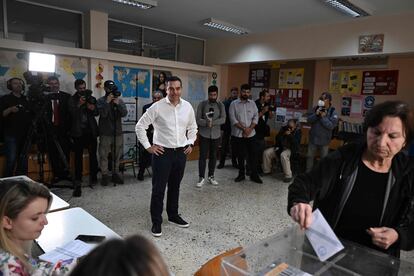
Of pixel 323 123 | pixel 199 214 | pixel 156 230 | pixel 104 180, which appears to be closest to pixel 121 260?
pixel 156 230

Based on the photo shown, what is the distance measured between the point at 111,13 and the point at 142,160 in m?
2.40

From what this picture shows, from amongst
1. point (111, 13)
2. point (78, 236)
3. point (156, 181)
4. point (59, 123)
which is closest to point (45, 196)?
point (78, 236)

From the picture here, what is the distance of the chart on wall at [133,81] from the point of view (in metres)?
5.16

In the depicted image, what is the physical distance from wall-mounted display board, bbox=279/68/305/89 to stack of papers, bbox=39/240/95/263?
5.27m

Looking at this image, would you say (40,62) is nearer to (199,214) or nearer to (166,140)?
(166,140)

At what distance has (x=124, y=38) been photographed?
17.6ft

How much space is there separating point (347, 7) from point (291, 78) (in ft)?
6.96

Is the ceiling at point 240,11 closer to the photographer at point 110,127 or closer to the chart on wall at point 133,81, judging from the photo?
the chart on wall at point 133,81

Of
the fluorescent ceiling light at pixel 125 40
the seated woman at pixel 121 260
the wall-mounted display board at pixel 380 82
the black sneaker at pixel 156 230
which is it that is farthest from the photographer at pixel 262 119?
the seated woman at pixel 121 260

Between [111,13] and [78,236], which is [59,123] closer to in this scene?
[111,13]

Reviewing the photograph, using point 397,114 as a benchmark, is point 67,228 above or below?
below

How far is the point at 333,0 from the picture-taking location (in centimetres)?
369

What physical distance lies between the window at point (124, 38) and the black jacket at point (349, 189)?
471 cm

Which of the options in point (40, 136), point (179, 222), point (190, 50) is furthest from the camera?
point (190, 50)
